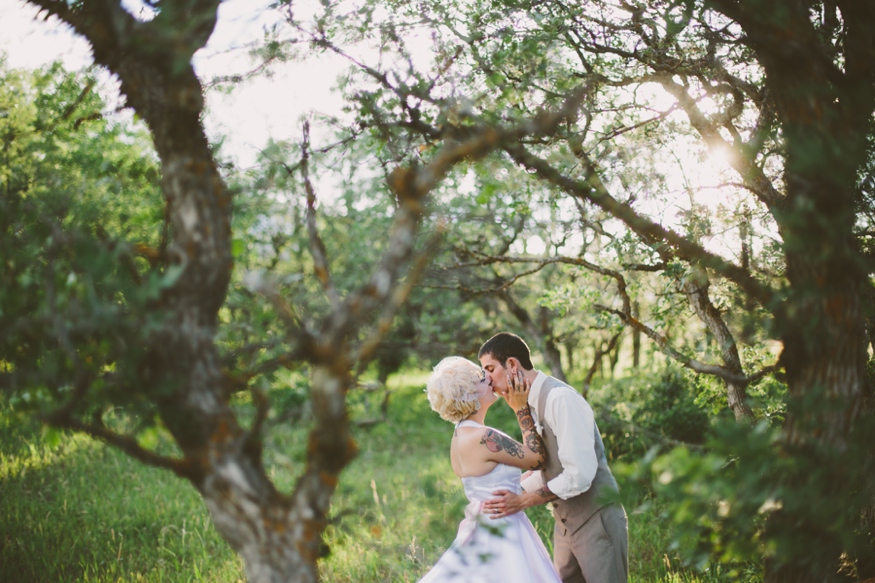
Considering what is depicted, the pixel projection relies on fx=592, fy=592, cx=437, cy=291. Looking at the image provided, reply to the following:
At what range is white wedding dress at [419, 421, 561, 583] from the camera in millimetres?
3520

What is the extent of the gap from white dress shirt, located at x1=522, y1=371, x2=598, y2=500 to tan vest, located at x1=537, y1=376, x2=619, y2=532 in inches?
3.0

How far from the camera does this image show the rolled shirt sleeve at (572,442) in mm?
3488

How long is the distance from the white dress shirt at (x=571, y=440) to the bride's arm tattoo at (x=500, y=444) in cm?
29

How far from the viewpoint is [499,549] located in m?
3.67

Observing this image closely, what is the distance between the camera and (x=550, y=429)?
379 cm

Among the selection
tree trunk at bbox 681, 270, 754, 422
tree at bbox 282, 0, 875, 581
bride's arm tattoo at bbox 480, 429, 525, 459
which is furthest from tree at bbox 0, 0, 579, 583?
tree trunk at bbox 681, 270, 754, 422

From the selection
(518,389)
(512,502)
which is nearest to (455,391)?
(518,389)

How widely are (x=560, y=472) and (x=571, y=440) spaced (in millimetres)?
364

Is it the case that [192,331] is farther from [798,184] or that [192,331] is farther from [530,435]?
[530,435]

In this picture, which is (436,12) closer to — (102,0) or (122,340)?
(102,0)

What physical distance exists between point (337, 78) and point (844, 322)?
266 cm

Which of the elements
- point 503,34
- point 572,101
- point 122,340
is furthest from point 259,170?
point 503,34

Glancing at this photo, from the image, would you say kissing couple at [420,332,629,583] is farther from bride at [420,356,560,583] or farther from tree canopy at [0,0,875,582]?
tree canopy at [0,0,875,582]

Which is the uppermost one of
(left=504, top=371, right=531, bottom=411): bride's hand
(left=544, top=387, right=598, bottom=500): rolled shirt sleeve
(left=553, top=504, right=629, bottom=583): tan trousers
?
(left=504, top=371, right=531, bottom=411): bride's hand
